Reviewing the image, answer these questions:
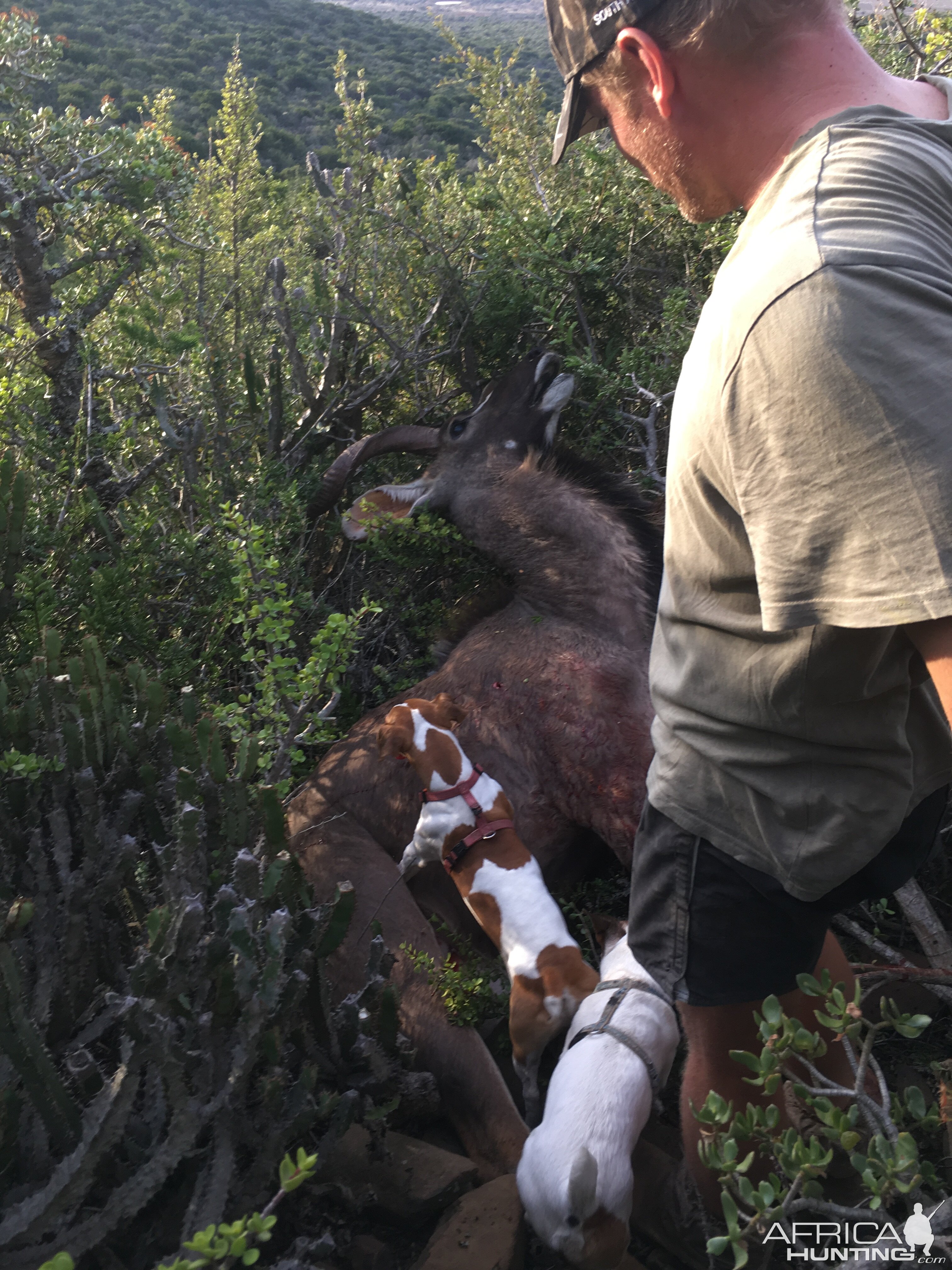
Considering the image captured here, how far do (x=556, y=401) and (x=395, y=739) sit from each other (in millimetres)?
1797

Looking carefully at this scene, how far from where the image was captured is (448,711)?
10.8ft

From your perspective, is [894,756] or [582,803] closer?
[894,756]

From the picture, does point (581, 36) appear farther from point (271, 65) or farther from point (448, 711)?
point (271, 65)

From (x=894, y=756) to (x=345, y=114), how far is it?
204 inches

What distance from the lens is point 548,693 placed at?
3197 mm

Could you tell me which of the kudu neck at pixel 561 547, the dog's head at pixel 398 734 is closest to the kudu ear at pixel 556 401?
the kudu neck at pixel 561 547

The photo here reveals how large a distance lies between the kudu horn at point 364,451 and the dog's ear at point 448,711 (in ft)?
4.94

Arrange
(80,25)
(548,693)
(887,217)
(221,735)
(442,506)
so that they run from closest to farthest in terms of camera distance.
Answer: (887,217)
(221,735)
(548,693)
(442,506)
(80,25)

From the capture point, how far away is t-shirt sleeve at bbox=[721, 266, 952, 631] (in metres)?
1.09

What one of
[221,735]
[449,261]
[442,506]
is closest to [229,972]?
Answer: [221,735]

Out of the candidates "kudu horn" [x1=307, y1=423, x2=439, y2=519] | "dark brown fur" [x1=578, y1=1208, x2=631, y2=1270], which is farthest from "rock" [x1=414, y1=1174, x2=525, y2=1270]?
"kudu horn" [x1=307, y1=423, x2=439, y2=519]

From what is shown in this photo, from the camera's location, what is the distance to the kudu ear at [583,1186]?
1940 mm

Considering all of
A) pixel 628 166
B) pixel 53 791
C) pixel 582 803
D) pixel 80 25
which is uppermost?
pixel 80 25

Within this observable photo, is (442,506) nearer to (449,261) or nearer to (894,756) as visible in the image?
(449,261)
